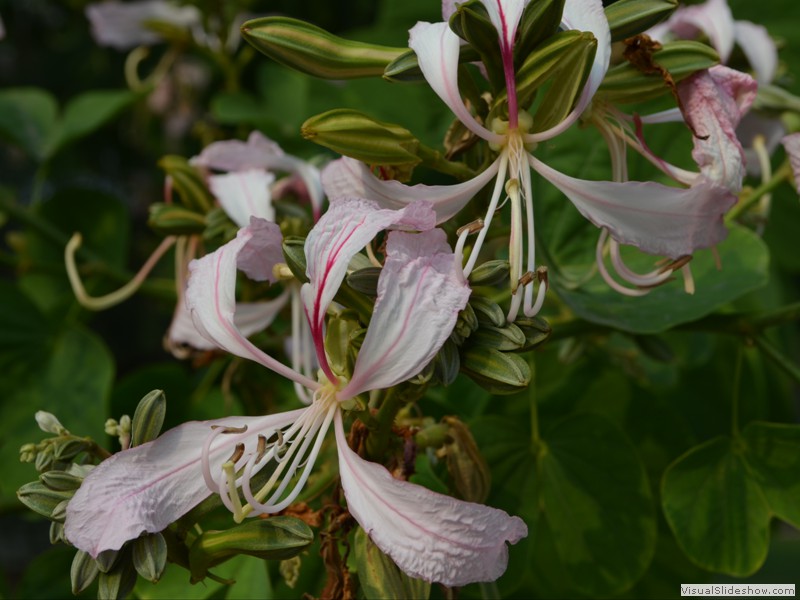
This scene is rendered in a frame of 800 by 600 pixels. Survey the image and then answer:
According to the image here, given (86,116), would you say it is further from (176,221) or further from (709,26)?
(709,26)

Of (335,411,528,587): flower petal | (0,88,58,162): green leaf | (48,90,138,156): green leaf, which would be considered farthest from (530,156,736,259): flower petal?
(0,88,58,162): green leaf

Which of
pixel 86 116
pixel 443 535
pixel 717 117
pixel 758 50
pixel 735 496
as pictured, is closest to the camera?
pixel 443 535

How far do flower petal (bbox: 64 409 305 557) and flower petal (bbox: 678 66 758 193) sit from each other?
350mm

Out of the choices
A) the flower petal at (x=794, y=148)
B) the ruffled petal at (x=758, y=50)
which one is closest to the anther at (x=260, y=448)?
the flower petal at (x=794, y=148)

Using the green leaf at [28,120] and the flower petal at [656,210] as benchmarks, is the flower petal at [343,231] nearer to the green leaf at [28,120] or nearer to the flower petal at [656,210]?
the flower petal at [656,210]

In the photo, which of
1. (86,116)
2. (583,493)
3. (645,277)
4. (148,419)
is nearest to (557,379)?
(583,493)

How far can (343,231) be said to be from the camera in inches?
23.2

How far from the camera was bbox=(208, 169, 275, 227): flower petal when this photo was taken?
0.87m

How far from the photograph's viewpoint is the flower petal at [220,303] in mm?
647

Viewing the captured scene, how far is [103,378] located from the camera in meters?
1.09

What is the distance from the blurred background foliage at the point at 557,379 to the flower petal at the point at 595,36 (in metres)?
0.11

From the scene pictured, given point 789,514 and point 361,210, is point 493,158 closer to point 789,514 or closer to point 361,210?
point 361,210

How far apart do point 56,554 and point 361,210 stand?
0.57m

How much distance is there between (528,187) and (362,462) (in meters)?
0.23
